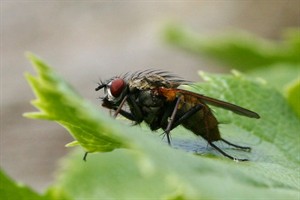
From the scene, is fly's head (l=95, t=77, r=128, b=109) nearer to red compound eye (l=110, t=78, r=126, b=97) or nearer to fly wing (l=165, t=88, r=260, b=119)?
red compound eye (l=110, t=78, r=126, b=97)

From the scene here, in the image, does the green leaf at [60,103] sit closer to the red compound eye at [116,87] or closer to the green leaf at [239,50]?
the red compound eye at [116,87]

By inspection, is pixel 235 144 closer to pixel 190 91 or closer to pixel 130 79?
pixel 190 91

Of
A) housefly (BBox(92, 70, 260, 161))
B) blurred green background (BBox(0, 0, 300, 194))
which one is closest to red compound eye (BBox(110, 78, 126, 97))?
housefly (BBox(92, 70, 260, 161))

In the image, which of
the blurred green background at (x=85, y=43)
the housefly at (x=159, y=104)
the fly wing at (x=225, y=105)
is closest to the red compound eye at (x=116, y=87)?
the housefly at (x=159, y=104)

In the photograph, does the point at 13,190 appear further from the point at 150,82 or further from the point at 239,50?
the point at 239,50

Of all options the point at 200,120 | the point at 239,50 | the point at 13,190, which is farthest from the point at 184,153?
the point at 239,50

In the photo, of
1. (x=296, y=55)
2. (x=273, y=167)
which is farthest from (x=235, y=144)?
(x=296, y=55)

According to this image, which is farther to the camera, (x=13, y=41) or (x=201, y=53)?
(x=13, y=41)
